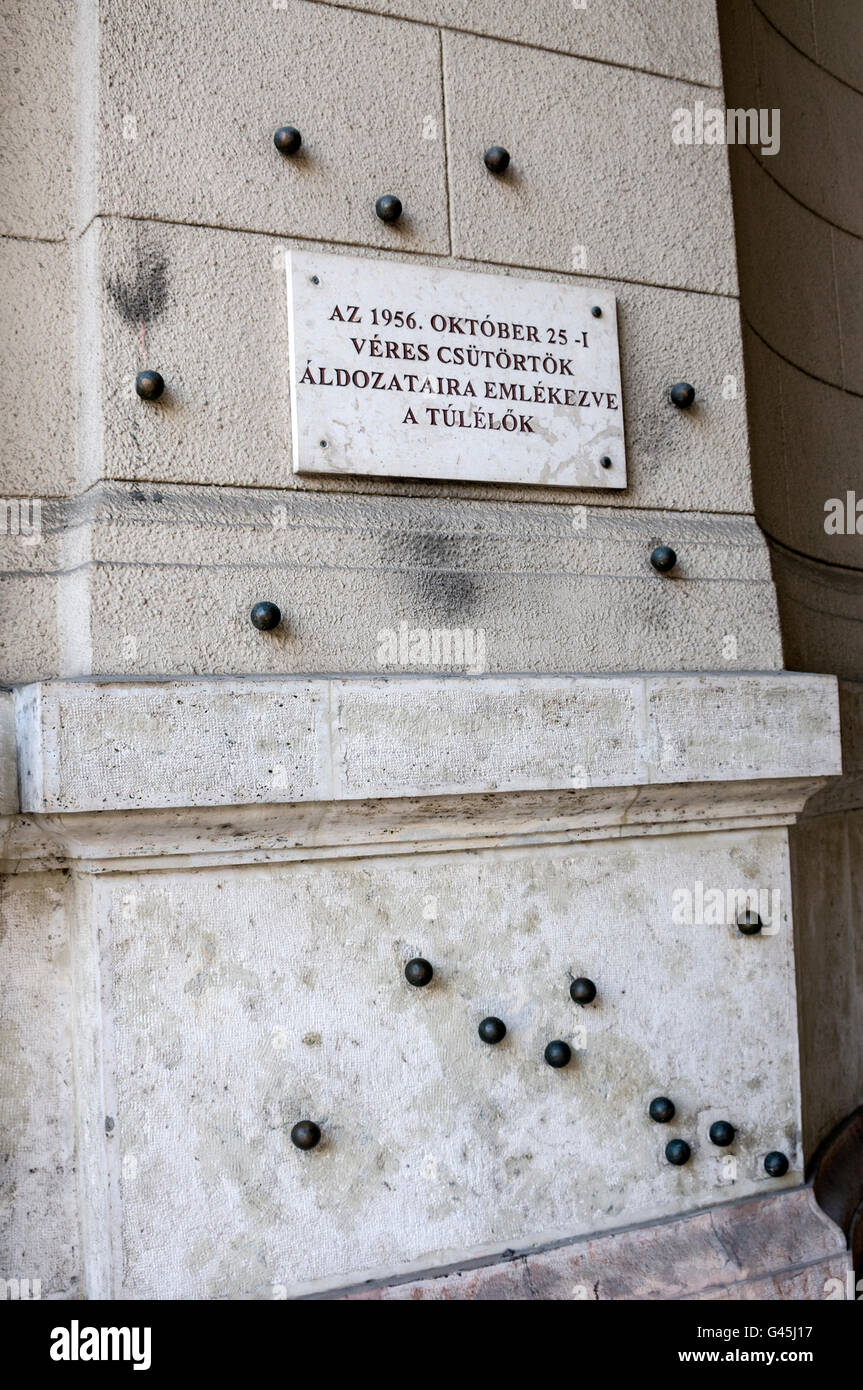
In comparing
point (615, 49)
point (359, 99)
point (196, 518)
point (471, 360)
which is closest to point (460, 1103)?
point (196, 518)

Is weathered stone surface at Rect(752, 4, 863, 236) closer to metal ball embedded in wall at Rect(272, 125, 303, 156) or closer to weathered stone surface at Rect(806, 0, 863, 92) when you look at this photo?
weathered stone surface at Rect(806, 0, 863, 92)

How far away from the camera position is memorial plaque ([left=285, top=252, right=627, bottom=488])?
7.95 ft

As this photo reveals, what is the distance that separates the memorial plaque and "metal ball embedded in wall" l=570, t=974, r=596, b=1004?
3.69 feet

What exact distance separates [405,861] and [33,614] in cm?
93

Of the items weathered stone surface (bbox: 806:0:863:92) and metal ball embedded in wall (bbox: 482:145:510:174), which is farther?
weathered stone surface (bbox: 806:0:863:92)

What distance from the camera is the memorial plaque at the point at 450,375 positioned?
2422 millimetres

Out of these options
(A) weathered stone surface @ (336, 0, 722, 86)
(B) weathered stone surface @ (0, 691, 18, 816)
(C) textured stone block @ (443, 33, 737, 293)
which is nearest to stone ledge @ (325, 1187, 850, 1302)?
(B) weathered stone surface @ (0, 691, 18, 816)

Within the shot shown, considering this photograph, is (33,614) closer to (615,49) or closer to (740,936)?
(740,936)

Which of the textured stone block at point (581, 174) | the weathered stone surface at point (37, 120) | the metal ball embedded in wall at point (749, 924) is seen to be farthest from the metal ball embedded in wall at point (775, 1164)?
the weathered stone surface at point (37, 120)

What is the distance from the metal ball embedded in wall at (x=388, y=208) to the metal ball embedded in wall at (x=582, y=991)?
172 cm

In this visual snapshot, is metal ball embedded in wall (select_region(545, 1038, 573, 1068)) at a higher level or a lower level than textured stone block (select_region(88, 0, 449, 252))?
lower

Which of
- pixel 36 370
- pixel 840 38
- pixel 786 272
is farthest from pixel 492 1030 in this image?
pixel 840 38

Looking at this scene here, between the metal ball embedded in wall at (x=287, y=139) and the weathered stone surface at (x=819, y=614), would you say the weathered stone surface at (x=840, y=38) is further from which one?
the metal ball embedded in wall at (x=287, y=139)

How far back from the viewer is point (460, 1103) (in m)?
2.38
